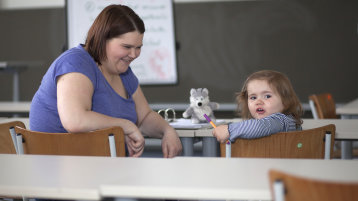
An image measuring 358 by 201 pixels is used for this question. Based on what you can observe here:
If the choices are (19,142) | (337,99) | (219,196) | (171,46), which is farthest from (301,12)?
(219,196)

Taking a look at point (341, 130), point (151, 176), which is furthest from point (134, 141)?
point (341, 130)

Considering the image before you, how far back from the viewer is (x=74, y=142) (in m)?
1.71

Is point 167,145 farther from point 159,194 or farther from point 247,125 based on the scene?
point 159,194

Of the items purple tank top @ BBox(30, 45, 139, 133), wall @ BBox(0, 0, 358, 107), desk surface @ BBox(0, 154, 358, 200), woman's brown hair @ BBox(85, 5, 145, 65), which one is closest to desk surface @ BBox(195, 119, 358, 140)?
purple tank top @ BBox(30, 45, 139, 133)

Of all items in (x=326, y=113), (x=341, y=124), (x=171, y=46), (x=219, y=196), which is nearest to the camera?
(x=219, y=196)

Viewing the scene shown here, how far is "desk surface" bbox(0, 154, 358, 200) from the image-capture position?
1104 millimetres

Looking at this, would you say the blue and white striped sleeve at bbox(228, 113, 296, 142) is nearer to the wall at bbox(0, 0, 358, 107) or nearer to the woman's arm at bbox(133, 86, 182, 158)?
the woman's arm at bbox(133, 86, 182, 158)

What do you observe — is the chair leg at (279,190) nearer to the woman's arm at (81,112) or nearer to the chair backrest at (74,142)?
the chair backrest at (74,142)

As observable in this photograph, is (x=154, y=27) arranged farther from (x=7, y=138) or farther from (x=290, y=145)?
(x=290, y=145)

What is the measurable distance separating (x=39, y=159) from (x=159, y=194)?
54 cm

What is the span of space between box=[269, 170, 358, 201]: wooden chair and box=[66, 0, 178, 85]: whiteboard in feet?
10.4

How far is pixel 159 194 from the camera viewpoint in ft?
3.63

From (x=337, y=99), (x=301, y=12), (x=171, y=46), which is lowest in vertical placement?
(x=337, y=99)

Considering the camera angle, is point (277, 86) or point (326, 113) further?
point (326, 113)
